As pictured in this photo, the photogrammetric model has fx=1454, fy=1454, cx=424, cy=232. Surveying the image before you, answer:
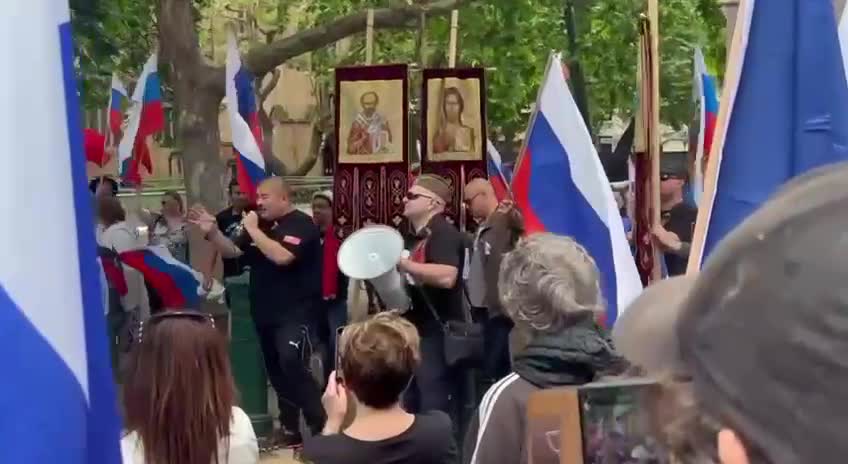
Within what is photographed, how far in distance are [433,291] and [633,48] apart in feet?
45.3

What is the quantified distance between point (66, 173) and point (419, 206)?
5246mm

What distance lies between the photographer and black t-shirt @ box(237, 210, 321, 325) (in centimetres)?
887

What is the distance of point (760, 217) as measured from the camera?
1.09 meters

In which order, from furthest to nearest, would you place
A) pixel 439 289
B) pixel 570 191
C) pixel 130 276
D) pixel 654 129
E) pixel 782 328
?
pixel 130 276
pixel 439 289
pixel 654 129
pixel 570 191
pixel 782 328

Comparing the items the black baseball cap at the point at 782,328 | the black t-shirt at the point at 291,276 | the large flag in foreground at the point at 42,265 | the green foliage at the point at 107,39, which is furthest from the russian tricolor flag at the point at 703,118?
the black baseball cap at the point at 782,328

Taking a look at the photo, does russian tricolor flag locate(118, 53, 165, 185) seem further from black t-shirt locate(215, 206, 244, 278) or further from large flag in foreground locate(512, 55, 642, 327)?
large flag in foreground locate(512, 55, 642, 327)

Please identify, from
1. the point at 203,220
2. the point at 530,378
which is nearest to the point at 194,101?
the point at 203,220

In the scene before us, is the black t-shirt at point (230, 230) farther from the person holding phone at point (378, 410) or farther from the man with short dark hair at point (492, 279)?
the person holding phone at point (378, 410)

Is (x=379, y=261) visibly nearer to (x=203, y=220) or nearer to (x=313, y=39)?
(x=203, y=220)

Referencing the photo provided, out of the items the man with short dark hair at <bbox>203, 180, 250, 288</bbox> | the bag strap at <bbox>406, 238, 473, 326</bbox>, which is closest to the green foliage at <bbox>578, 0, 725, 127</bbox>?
the man with short dark hair at <bbox>203, 180, 250, 288</bbox>

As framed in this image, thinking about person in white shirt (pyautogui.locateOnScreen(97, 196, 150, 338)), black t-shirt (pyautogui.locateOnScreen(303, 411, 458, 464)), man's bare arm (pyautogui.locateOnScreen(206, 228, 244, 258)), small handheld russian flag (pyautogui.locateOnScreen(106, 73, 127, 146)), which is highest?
small handheld russian flag (pyautogui.locateOnScreen(106, 73, 127, 146))

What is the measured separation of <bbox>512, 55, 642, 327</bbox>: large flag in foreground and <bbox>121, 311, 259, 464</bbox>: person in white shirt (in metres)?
2.02

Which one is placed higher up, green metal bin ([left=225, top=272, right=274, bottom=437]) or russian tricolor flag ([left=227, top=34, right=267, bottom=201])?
russian tricolor flag ([left=227, top=34, right=267, bottom=201])

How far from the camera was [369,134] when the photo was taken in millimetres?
10281
